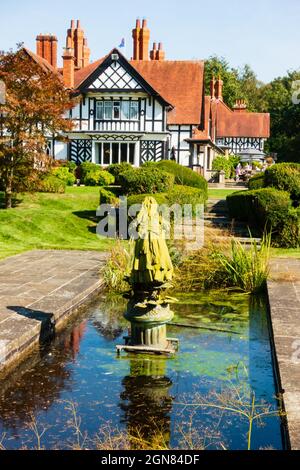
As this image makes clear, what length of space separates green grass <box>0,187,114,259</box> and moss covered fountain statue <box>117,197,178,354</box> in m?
7.50

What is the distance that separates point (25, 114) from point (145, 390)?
15.0 m

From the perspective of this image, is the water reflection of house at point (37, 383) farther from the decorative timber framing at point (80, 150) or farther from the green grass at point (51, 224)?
the decorative timber framing at point (80, 150)

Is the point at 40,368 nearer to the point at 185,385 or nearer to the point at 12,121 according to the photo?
the point at 185,385

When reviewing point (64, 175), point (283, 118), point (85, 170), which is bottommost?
point (64, 175)

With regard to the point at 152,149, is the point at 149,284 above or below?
below

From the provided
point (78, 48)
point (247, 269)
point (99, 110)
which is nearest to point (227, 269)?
point (247, 269)

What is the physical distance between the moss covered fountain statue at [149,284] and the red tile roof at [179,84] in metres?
30.2

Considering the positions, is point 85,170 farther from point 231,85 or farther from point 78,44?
point 231,85

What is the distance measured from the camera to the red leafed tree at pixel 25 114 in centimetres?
1881

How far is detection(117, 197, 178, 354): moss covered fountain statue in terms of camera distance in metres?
6.65

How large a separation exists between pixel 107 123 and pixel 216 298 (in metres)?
27.1

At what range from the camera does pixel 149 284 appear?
22.3ft

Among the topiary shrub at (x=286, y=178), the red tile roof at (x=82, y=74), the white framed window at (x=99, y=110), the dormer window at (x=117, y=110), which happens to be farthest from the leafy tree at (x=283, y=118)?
the topiary shrub at (x=286, y=178)

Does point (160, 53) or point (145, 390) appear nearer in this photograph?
point (145, 390)
